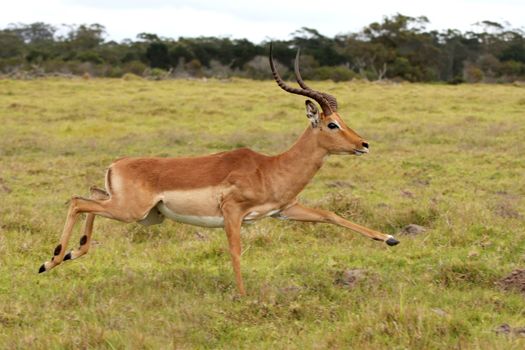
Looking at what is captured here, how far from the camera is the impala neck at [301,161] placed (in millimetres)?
5773

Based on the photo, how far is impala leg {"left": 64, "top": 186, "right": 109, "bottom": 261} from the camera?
18.9ft

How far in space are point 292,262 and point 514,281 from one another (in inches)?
64.9

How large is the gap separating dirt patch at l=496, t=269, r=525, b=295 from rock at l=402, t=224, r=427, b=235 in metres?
1.82

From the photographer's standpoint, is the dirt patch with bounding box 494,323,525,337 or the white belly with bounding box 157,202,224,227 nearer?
the dirt patch with bounding box 494,323,525,337

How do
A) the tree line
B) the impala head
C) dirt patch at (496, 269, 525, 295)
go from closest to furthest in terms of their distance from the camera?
1. dirt patch at (496, 269, 525, 295)
2. the impala head
3. the tree line

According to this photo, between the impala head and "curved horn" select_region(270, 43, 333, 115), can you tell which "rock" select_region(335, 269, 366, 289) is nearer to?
the impala head

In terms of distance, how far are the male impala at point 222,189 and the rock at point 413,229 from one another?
5.86 feet

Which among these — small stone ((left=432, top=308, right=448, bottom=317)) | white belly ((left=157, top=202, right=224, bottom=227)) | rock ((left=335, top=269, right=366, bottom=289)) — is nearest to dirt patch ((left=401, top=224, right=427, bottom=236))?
rock ((left=335, top=269, right=366, bottom=289))

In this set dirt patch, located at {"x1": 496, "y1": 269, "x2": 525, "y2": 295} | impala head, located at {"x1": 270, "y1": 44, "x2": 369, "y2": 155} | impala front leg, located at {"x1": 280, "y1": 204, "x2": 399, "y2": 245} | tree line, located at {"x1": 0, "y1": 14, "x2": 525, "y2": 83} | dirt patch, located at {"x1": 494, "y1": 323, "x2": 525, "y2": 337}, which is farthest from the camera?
tree line, located at {"x1": 0, "y1": 14, "x2": 525, "y2": 83}

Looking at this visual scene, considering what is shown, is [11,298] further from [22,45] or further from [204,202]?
[22,45]

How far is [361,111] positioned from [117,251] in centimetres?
1377

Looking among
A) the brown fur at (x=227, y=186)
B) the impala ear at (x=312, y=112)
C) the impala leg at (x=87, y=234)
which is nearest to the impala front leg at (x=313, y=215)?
the brown fur at (x=227, y=186)

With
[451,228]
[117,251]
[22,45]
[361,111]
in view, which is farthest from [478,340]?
[22,45]

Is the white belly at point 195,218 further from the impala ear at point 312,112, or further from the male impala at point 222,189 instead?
the impala ear at point 312,112
